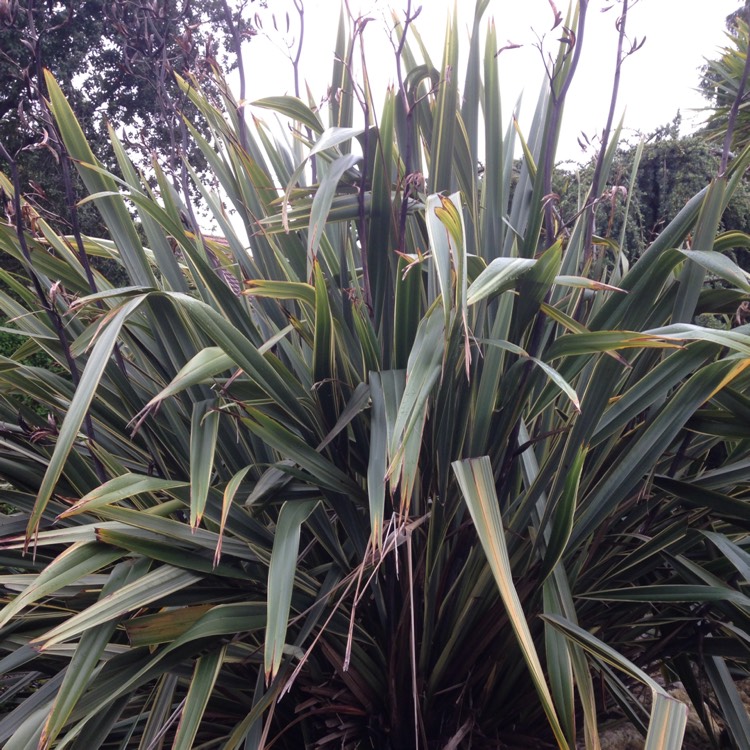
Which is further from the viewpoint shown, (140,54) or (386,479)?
(140,54)

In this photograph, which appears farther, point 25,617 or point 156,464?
point 156,464

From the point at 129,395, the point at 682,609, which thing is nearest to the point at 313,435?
the point at 129,395

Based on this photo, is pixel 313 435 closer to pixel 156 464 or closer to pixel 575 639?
pixel 156 464

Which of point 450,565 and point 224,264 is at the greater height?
point 224,264

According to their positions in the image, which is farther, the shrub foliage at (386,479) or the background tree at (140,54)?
the background tree at (140,54)

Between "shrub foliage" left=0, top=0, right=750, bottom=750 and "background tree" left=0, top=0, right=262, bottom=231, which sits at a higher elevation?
"background tree" left=0, top=0, right=262, bottom=231

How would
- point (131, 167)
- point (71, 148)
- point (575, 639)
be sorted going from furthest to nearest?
point (131, 167), point (71, 148), point (575, 639)

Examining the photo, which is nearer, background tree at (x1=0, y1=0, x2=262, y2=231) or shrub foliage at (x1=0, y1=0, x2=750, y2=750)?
shrub foliage at (x1=0, y1=0, x2=750, y2=750)

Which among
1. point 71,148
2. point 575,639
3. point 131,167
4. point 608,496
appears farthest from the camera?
point 131,167

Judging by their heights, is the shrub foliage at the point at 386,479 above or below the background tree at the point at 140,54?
below

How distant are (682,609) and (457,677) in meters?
0.43

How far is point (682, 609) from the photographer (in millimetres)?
Answer: 1263

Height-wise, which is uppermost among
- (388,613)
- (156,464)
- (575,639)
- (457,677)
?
(156,464)

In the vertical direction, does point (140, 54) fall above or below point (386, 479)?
above
